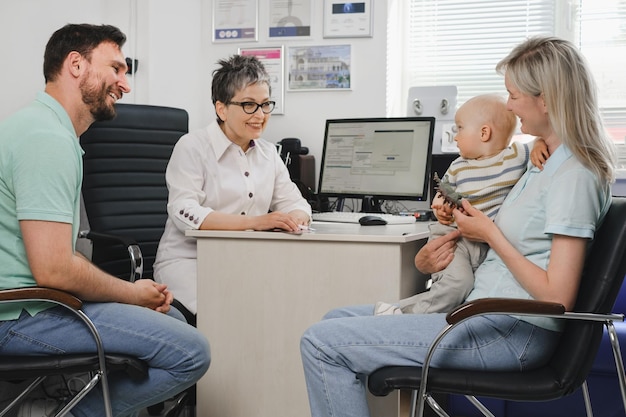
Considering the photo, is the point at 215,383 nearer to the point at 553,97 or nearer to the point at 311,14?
the point at 553,97

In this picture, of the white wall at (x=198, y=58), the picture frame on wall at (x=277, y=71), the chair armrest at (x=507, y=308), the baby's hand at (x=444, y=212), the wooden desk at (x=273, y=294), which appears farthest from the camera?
the picture frame on wall at (x=277, y=71)

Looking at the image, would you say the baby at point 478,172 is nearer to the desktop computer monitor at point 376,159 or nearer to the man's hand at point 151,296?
the man's hand at point 151,296

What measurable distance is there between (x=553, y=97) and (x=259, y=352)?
1234 mm

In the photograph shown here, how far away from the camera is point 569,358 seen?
1.69 metres

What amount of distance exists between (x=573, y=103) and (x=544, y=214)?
0.26m

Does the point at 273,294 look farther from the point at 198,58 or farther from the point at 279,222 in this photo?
the point at 198,58

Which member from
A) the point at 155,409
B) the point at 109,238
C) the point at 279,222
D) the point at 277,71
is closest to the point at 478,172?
the point at 279,222

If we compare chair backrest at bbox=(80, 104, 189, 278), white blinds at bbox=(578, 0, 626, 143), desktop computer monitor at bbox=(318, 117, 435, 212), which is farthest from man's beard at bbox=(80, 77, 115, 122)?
white blinds at bbox=(578, 0, 626, 143)

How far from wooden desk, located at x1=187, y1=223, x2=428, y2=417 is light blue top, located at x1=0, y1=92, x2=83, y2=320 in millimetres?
668

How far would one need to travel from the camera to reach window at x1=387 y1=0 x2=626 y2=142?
12.9 ft

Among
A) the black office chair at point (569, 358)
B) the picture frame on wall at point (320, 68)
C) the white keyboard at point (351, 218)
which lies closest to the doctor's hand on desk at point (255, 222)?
the white keyboard at point (351, 218)

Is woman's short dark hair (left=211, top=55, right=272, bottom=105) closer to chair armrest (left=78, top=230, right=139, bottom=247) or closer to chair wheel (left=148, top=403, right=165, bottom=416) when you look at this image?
chair armrest (left=78, top=230, right=139, bottom=247)

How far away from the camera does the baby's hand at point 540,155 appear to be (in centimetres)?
180

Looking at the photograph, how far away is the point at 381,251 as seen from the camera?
2260 millimetres
